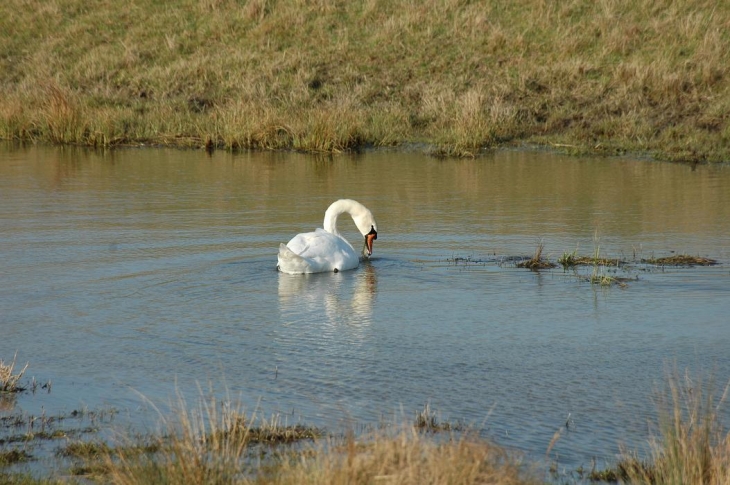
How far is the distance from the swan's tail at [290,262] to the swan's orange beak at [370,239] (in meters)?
1.00

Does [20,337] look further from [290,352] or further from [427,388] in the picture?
[427,388]

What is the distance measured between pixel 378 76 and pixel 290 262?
54.9ft

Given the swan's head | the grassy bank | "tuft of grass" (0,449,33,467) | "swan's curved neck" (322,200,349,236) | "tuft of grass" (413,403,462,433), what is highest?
the grassy bank

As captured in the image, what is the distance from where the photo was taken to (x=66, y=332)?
8469mm

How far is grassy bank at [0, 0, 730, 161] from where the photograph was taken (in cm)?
2238

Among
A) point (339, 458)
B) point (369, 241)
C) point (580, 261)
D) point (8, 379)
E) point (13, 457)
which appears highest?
point (369, 241)

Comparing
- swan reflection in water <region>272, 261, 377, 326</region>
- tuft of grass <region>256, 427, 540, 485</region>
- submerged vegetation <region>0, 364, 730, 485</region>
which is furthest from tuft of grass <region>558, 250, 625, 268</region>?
tuft of grass <region>256, 427, 540, 485</region>

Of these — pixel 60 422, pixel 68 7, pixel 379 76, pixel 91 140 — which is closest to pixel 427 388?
pixel 60 422

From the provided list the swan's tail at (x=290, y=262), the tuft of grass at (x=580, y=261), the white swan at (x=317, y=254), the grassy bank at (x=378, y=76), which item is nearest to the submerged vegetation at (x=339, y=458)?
the swan's tail at (x=290, y=262)

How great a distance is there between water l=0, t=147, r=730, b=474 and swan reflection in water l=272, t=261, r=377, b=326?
0.12ft

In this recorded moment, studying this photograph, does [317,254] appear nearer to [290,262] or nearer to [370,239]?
[290,262]

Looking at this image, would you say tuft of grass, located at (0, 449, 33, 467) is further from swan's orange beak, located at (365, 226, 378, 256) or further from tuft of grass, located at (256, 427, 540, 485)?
swan's orange beak, located at (365, 226, 378, 256)

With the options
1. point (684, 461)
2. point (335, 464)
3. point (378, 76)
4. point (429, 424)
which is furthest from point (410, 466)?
point (378, 76)

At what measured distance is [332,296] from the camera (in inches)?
392
